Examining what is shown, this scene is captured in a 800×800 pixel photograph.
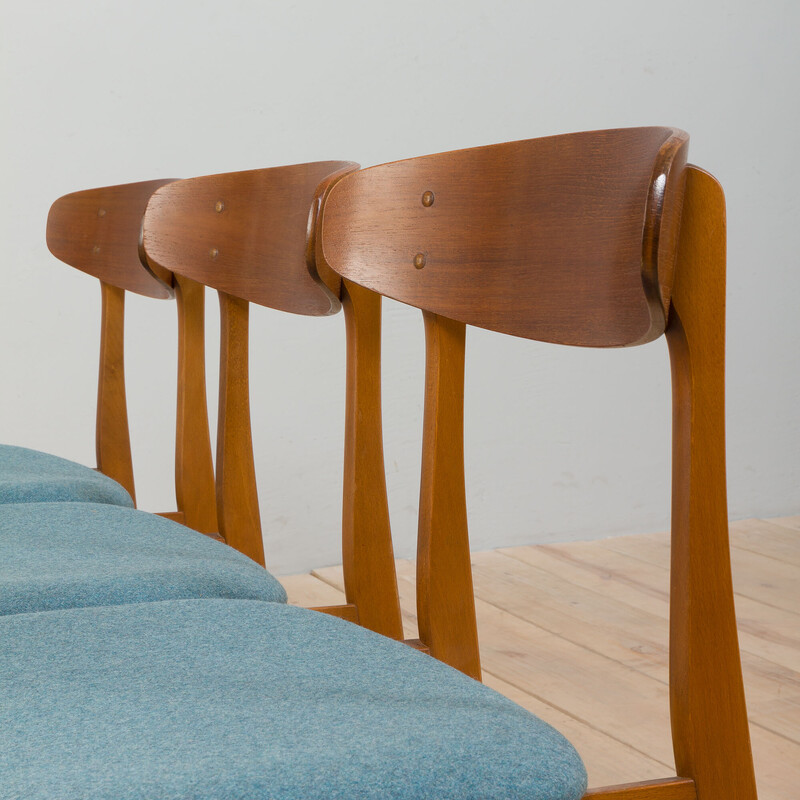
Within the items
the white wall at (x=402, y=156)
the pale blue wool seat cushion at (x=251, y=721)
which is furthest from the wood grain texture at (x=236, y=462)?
the white wall at (x=402, y=156)

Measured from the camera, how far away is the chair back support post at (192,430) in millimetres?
1418

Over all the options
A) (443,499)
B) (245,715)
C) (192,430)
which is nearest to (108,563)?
(443,499)

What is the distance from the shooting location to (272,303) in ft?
3.82

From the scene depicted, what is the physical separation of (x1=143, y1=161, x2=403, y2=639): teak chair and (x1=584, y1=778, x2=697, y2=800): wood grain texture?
42cm

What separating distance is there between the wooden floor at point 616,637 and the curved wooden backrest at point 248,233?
0.75 m

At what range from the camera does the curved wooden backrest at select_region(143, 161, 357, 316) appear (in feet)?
3.58

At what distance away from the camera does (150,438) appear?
2.44 metres

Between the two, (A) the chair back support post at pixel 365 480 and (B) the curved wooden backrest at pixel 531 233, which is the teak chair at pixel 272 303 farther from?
(B) the curved wooden backrest at pixel 531 233

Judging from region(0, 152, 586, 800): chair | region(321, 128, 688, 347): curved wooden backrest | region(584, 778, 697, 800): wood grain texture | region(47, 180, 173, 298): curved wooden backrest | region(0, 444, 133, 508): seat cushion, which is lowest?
region(0, 444, 133, 508): seat cushion

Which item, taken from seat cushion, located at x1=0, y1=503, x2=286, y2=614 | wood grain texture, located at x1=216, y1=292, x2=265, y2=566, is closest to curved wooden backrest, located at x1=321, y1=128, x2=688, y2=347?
seat cushion, located at x1=0, y1=503, x2=286, y2=614

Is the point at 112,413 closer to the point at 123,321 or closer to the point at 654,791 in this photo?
the point at 123,321

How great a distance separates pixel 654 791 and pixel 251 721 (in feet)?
0.85

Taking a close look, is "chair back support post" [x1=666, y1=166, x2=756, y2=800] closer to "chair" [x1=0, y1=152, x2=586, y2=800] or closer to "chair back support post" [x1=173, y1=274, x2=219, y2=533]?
"chair" [x1=0, y1=152, x2=586, y2=800]

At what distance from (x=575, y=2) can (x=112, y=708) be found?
2.56 m
